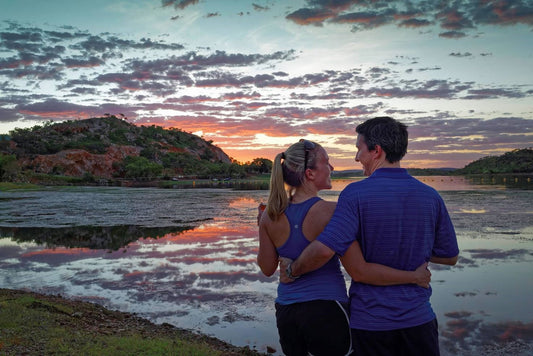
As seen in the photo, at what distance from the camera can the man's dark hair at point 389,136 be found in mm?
2748

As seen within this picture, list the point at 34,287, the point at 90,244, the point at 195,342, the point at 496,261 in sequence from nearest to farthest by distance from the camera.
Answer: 1. the point at 195,342
2. the point at 34,287
3. the point at 496,261
4. the point at 90,244

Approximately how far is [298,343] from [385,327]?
63cm

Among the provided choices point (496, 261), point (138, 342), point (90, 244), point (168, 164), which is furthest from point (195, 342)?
point (168, 164)

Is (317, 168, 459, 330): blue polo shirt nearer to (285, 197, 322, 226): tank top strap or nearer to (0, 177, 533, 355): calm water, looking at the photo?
(285, 197, 322, 226): tank top strap

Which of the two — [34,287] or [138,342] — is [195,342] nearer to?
[138,342]

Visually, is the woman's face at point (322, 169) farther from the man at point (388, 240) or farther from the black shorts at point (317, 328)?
the black shorts at point (317, 328)

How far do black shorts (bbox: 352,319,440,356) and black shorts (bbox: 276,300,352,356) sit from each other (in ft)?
0.52

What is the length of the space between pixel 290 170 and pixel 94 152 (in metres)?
137

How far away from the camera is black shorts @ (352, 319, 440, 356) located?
2637 mm

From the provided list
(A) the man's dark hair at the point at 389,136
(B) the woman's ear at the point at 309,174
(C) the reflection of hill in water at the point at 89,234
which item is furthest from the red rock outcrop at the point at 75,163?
(A) the man's dark hair at the point at 389,136

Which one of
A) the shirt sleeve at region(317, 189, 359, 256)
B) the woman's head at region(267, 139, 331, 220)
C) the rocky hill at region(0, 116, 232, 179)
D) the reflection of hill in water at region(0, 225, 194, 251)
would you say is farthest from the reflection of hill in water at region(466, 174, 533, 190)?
the rocky hill at region(0, 116, 232, 179)

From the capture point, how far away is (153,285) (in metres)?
10.3

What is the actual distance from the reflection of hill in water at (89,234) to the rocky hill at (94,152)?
6895cm

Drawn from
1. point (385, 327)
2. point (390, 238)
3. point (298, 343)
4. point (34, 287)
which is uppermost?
point (390, 238)
